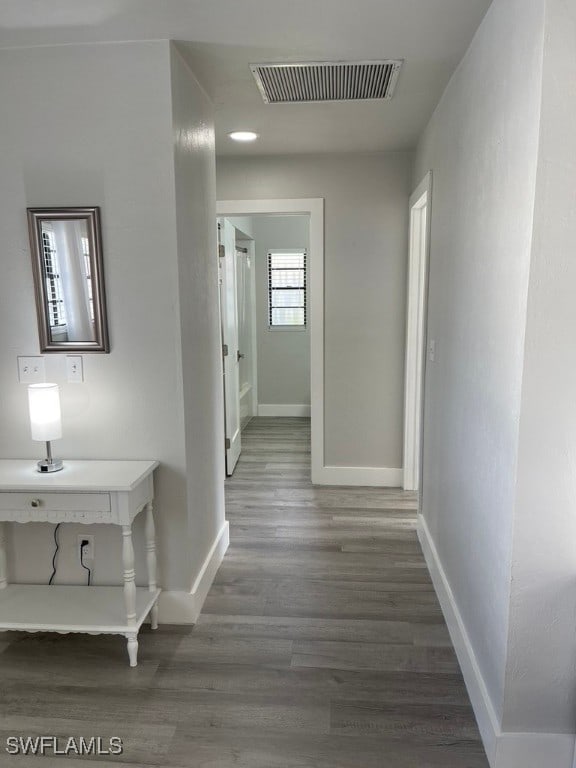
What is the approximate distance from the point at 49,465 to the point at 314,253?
2474 mm

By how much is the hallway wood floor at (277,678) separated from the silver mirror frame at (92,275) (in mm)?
1274

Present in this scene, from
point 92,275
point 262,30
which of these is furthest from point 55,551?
point 262,30

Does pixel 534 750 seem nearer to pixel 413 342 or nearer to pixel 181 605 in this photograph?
pixel 181 605

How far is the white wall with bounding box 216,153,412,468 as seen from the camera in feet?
12.9

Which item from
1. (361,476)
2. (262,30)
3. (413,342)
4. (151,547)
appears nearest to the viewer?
(262,30)

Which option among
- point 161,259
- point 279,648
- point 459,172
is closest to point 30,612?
point 279,648

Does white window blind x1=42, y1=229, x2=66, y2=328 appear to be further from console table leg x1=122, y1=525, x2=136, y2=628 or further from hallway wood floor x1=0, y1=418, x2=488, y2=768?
hallway wood floor x1=0, y1=418, x2=488, y2=768

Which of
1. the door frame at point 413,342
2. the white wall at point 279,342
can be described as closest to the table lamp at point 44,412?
the door frame at point 413,342

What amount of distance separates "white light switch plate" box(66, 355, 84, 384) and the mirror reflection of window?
0.08 meters

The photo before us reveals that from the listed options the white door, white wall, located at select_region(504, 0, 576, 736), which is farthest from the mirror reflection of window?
the white door

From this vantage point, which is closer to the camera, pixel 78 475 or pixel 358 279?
pixel 78 475

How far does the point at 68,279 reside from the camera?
2299mm

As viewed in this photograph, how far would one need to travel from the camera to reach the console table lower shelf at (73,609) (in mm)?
2178

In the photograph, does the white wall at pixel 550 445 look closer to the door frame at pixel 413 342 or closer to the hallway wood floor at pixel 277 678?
the hallway wood floor at pixel 277 678
